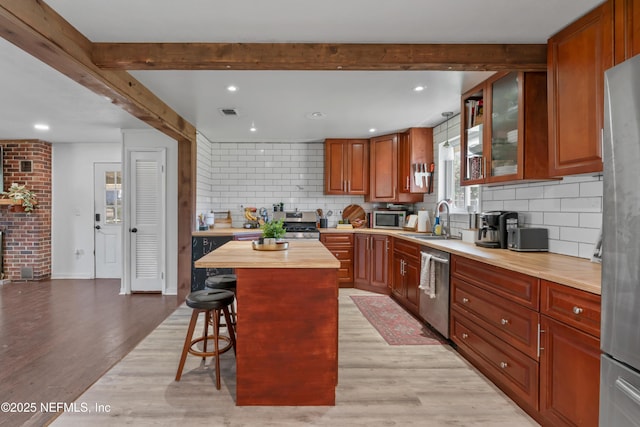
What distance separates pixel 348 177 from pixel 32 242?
17.2ft

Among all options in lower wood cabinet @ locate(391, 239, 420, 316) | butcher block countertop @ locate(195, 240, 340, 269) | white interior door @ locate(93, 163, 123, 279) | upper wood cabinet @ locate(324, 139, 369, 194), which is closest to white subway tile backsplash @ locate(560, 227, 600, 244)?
lower wood cabinet @ locate(391, 239, 420, 316)

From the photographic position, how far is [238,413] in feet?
6.46

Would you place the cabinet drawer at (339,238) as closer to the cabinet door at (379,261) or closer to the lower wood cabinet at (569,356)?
the cabinet door at (379,261)

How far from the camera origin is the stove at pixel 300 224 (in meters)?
5.02

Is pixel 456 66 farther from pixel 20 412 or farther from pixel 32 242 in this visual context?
pixel 32 242

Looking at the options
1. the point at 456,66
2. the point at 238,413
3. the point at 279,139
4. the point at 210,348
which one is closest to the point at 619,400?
the point at 238,413

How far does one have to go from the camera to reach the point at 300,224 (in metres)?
5.34

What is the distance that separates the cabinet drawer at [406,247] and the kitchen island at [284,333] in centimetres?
183

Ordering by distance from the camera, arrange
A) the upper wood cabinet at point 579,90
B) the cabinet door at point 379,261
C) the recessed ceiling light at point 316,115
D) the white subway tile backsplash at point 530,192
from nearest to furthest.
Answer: the upper wood cabinet at point 579,90 → the white subway tile backsplash at point 530,192 → the recessed ceiling light at point 316,115 → the cabinet door at point 379,261

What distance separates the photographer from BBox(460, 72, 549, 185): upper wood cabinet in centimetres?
246

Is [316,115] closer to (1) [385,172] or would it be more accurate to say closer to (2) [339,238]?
(1) [385,172]

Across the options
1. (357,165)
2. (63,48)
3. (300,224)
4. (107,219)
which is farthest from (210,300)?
(107,219)

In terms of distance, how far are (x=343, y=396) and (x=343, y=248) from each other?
2.93 meters

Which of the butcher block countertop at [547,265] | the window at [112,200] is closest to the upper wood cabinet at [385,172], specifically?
the butcher block countertop at [547,265]
